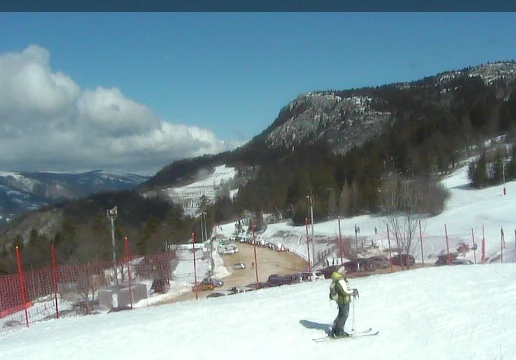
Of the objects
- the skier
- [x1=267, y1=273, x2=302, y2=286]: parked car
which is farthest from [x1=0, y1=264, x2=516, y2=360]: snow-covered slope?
[x1=267, y1=273, x2=302, y2=286]: parked car

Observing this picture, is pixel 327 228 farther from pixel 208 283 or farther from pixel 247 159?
pixel 247 159

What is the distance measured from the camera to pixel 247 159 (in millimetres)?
193750

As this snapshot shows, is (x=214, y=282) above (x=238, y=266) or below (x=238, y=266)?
above

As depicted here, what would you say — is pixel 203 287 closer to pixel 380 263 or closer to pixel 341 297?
pixel 380 263

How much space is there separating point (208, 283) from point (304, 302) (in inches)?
424

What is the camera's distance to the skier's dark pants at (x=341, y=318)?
29.9ft

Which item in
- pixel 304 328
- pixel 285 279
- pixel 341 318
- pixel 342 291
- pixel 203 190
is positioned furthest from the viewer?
pixel 203 190

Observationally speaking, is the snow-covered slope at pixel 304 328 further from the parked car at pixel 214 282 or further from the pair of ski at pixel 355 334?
the parked car at pixel 214 282

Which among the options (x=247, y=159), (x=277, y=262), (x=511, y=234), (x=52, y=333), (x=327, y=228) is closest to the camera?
(x=52, y=333)

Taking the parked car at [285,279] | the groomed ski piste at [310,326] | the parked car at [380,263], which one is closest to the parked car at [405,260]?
the parked car at [380,263]

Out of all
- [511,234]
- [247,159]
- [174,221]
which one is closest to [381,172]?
[174,221]

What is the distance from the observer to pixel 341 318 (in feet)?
30.3

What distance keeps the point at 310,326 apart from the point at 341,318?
4.53 feet

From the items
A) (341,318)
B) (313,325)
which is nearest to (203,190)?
(313,325)
